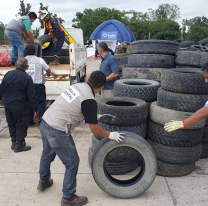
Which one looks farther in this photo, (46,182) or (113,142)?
(46,182)

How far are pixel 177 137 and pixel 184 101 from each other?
0.54m

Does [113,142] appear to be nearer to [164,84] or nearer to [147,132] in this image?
[147,132]

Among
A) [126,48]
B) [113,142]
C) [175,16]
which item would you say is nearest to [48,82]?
[113,142]

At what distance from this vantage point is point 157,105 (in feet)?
13.0

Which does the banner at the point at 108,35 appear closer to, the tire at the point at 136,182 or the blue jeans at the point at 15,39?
the blue jeans at the point at 15,39

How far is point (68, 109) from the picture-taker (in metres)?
2.78

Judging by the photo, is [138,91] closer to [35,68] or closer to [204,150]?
[204,150]

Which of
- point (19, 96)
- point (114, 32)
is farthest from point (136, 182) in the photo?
→ point (114, 32)

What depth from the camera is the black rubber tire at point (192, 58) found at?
477 cm

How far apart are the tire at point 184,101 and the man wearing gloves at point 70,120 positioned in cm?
117

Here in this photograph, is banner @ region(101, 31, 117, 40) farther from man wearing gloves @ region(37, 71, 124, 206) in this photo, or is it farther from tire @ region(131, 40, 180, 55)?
man wearing gloves @ region(37, 71, 124, 206)

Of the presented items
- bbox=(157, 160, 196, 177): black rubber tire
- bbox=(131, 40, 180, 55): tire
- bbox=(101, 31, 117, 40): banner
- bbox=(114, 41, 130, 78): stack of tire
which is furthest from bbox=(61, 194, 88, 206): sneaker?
bbox=(101, 31, 117, 40): banner

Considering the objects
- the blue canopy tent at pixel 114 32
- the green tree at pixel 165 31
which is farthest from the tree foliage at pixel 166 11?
the blue canopy tent at pixel 114 32

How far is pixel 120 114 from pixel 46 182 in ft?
4.46
